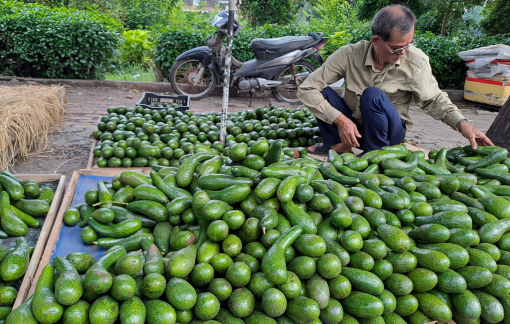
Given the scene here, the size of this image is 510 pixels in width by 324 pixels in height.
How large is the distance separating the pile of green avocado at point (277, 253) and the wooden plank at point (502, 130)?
1.94 meters

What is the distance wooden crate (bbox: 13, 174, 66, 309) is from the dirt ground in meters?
1.40

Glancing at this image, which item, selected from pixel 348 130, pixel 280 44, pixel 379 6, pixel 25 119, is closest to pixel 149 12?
pixel 280 44

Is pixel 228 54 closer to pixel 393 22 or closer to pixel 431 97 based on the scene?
pixel 393 22

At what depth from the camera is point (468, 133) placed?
350 centimetres

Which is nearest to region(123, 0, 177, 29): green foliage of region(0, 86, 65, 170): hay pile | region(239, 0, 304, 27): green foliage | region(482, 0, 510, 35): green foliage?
region(239, 0, 304, 27): green foliage

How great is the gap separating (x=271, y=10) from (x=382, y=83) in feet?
42.6

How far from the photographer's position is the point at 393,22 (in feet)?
11.0

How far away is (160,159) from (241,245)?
224 cm

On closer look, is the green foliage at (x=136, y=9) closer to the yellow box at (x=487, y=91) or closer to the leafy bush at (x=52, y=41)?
the leafy bush at (x=52, y=41)

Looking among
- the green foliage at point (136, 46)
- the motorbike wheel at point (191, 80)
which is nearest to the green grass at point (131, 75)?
the green foliage at point (136, 46)

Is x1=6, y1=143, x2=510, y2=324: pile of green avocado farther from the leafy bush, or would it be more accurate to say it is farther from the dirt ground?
the leafy bush

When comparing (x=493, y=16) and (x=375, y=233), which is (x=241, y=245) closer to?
(x=375, y=233)

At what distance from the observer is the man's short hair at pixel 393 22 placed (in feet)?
10.9

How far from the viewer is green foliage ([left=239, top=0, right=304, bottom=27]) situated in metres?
15.3
